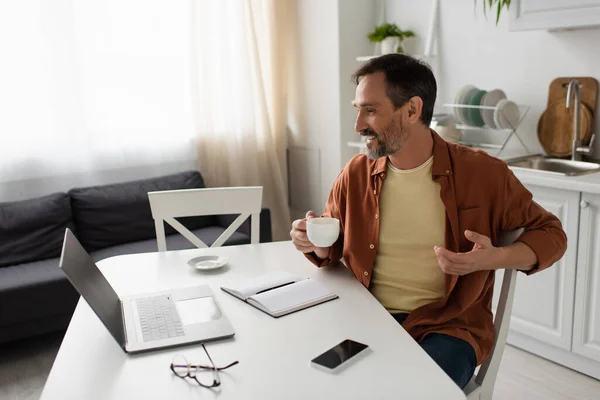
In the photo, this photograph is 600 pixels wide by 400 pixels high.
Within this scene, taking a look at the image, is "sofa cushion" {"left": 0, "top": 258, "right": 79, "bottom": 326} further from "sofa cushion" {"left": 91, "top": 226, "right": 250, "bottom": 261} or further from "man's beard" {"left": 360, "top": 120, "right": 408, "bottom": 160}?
"man's beard" {"left": 360, "top": 120, "right": 408, "bottom": 160}

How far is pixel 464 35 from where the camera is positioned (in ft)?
11.2

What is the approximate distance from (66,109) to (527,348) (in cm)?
285

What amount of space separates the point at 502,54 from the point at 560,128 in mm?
527

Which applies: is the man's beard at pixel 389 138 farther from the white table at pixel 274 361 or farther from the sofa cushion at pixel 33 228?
the sofa cushion at pixel 33 228

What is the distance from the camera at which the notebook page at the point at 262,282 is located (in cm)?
167

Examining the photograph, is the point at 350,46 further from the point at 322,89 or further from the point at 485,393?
the point at 485,393

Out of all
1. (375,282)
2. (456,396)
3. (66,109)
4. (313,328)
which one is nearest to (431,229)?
(375,282)

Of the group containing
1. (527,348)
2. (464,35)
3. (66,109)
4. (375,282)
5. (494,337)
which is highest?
(464,35)

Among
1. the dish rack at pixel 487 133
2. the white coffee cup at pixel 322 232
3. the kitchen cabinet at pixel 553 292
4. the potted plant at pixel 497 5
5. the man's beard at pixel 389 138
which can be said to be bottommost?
the kitchen cabinet at pixel 553 292

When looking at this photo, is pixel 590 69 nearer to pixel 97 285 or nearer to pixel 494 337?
pixel 494 337

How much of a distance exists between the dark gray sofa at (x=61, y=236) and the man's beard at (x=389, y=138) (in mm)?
1804

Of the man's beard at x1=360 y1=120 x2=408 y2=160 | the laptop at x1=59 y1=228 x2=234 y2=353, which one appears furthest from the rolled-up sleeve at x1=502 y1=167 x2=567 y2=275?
the laptop at x1=59 y1=228 x2=234 y2=353

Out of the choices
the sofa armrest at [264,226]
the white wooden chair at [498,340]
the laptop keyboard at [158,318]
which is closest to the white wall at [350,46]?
the sofa armrest at [264,226]

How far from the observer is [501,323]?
1649 mm
